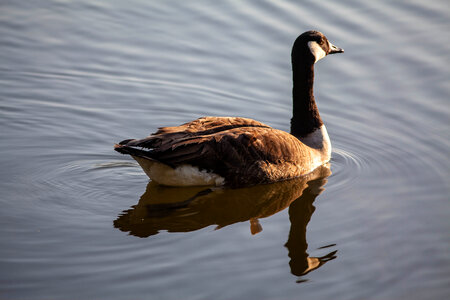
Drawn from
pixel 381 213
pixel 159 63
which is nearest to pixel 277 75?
pixel 159 63

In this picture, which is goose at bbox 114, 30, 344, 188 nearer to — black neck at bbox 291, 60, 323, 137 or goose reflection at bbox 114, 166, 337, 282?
black neck at bbox 291, 60, 323, 137

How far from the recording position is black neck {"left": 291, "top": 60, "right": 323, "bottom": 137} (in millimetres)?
10953

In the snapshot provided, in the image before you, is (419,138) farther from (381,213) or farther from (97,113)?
(97,113)

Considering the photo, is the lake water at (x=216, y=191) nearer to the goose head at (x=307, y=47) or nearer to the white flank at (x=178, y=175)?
the white flank at (x=178, y=175)

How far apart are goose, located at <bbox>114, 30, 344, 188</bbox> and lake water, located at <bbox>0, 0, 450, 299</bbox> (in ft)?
0.72

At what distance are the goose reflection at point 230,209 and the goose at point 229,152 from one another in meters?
0.18

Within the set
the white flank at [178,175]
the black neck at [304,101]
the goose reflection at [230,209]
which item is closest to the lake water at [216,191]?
the goose reflection at [230,209]

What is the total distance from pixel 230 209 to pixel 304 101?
2.56 meters

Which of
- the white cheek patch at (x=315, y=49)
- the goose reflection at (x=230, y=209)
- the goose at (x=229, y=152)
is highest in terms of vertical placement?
the white cheek patch at (x=315, y=49)

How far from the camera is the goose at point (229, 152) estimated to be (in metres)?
9.53

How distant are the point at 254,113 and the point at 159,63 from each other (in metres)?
2.39

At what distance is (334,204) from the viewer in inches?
370

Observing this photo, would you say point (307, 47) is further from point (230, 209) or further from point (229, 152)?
point (230, 209)

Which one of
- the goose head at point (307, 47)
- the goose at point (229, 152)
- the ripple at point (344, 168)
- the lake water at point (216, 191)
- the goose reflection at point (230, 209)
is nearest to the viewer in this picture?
the lake water at point (216, 191)
